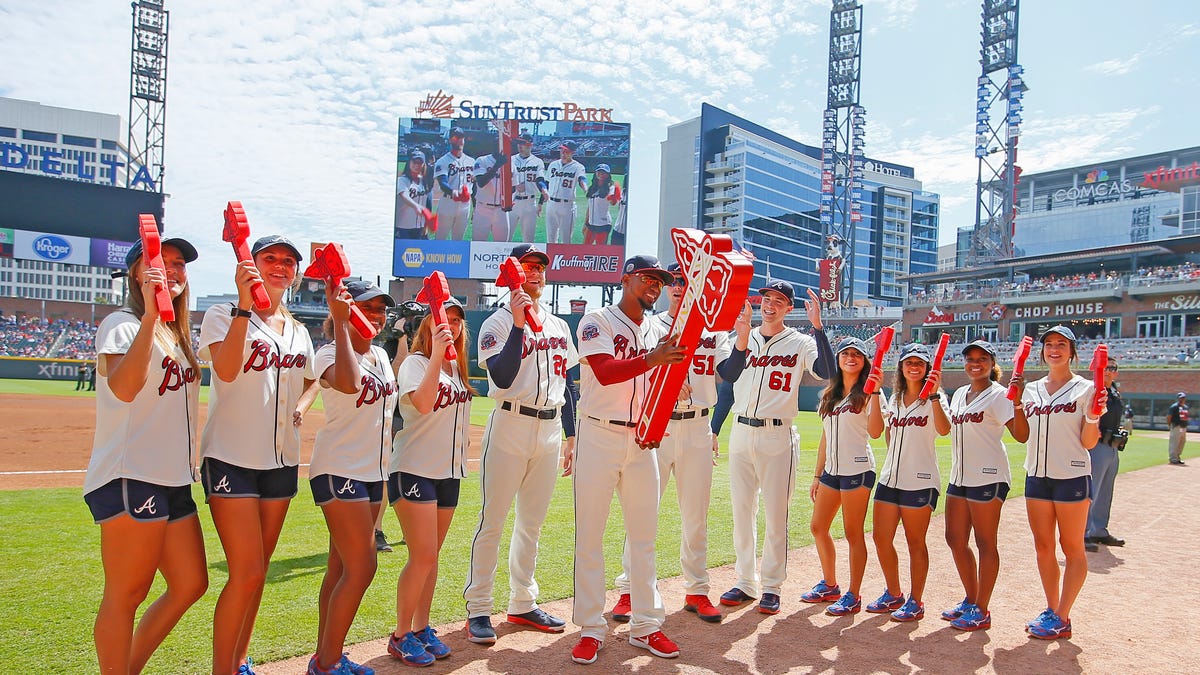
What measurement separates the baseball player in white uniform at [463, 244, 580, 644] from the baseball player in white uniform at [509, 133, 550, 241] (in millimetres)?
40964

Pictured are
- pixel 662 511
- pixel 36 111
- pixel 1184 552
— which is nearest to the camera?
pixel 1184 552

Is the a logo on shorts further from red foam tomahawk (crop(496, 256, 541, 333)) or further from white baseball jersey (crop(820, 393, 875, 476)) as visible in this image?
white baseball jersey (crop(820, 393, 875, 476))

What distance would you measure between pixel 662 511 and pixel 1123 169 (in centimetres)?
7271

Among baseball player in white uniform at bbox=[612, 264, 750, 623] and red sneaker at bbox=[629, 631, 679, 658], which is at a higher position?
baseball player in white uniform at bbox=[612, 264, 750, 623]

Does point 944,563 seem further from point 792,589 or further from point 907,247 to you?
point 907,247

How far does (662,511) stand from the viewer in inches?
Result: 342

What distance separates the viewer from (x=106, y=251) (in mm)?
38562

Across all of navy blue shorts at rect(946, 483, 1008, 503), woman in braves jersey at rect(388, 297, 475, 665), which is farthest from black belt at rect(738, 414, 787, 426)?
woman in braves jersey at rect(388, 297, 475, 665)

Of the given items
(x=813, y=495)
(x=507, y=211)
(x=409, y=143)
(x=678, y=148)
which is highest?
(x=678, y=148)

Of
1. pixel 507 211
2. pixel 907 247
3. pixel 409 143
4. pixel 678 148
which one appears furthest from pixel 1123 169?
pixel 409 143

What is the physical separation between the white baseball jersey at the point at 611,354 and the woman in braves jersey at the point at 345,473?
112 cm

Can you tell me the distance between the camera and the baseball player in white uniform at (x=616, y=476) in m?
4.18

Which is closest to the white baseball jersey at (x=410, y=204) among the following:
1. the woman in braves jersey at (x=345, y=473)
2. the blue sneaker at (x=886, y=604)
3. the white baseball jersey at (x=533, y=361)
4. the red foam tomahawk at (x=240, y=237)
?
the white baseball jersey at (x=533, y=361)

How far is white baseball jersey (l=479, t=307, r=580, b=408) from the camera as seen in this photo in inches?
179
